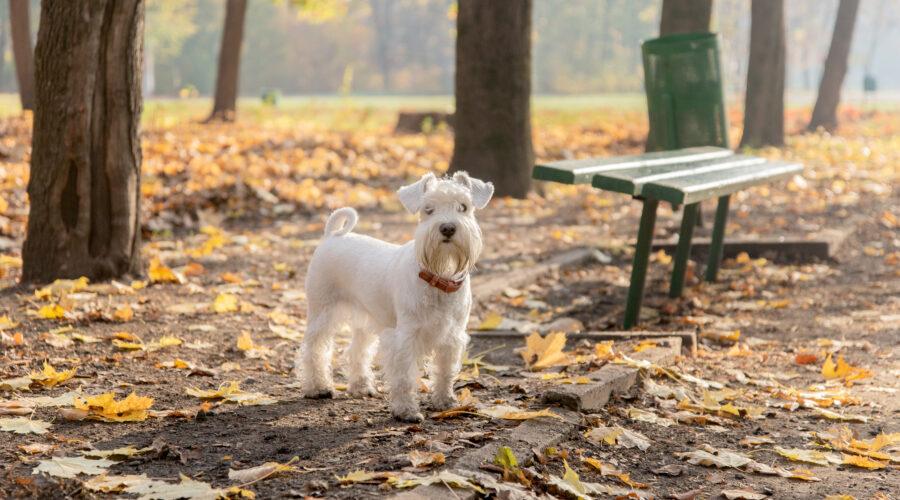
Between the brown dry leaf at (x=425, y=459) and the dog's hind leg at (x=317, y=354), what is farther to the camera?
the dog's hind leg at (x=317, y=354)

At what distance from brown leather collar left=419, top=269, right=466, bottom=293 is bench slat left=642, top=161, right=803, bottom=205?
175cm

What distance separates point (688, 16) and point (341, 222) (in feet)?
29.9

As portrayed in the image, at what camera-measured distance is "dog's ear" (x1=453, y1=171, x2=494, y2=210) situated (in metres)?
4.27

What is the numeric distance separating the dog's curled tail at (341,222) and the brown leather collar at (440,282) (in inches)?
29.6

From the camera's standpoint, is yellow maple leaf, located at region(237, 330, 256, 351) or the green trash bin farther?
the green trash bin

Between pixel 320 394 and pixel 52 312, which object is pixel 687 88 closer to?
pixel 320 394

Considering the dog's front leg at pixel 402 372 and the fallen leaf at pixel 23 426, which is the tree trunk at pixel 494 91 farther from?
the fallen leaf at pixel 23 426

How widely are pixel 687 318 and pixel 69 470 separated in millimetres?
4282

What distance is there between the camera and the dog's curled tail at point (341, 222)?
190 inches

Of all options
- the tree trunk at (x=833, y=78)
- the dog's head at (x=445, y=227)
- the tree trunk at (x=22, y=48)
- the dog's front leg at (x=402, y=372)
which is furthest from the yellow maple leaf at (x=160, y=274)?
the tree trunk at (x=833, y=78)

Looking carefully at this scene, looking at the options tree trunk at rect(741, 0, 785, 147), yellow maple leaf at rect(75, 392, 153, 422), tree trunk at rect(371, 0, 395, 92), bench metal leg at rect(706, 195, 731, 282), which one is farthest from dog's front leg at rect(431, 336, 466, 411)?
tree trunk at rect(371, 0, 395, 92)

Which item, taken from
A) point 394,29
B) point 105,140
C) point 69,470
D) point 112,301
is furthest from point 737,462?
point 394,29

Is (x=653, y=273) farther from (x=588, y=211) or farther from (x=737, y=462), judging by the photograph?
(x=737, y=462)

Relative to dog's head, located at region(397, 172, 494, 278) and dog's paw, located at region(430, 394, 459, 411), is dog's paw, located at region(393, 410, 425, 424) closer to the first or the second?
dog's paw, located at region(430, 394, 459, 411)
